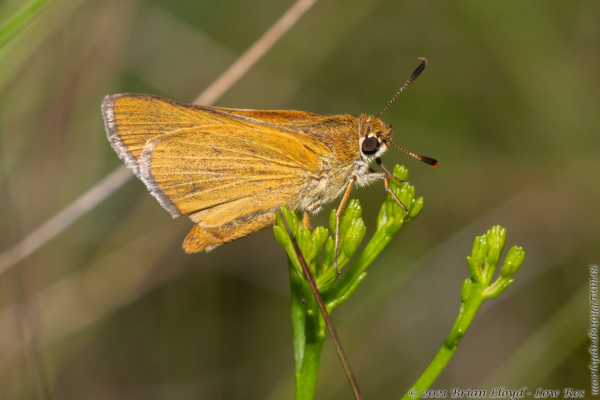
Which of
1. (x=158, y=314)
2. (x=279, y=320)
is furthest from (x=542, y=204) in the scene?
(x=158, y=314)

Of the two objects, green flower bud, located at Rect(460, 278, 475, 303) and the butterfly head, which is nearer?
green flower bud, located at Rect(460, 278, 475, 303)

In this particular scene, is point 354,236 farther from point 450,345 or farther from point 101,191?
point 101,191

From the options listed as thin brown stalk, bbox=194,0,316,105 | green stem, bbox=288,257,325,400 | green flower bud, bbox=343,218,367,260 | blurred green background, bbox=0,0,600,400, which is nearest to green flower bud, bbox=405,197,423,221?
green flower bud, bbox=343,218,367,260

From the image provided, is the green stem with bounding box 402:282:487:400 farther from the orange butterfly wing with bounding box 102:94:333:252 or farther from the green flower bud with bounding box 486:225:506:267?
the orange butterfly wing with bounding box 102:94:333:252

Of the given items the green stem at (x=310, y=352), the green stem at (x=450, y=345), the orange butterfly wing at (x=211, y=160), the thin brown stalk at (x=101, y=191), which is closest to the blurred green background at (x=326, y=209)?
the thin brown stalk at (x=101, y=191)

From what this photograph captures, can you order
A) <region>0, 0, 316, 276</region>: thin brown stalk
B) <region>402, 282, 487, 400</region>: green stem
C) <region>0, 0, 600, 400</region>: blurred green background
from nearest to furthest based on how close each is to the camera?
<region>402, 282, 487, 400</region>: green stem → <region>0, 0, 316, 276</region>: thin brown stalk → <region>0, 0, 600, 400</region>: blurred green background

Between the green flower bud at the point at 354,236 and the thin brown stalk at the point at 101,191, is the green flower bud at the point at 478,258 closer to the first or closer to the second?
the green flower bud at the point at 354,236

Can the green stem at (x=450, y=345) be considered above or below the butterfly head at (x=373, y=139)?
below

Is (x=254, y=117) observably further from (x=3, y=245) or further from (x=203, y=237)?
(x=3, y=245)
